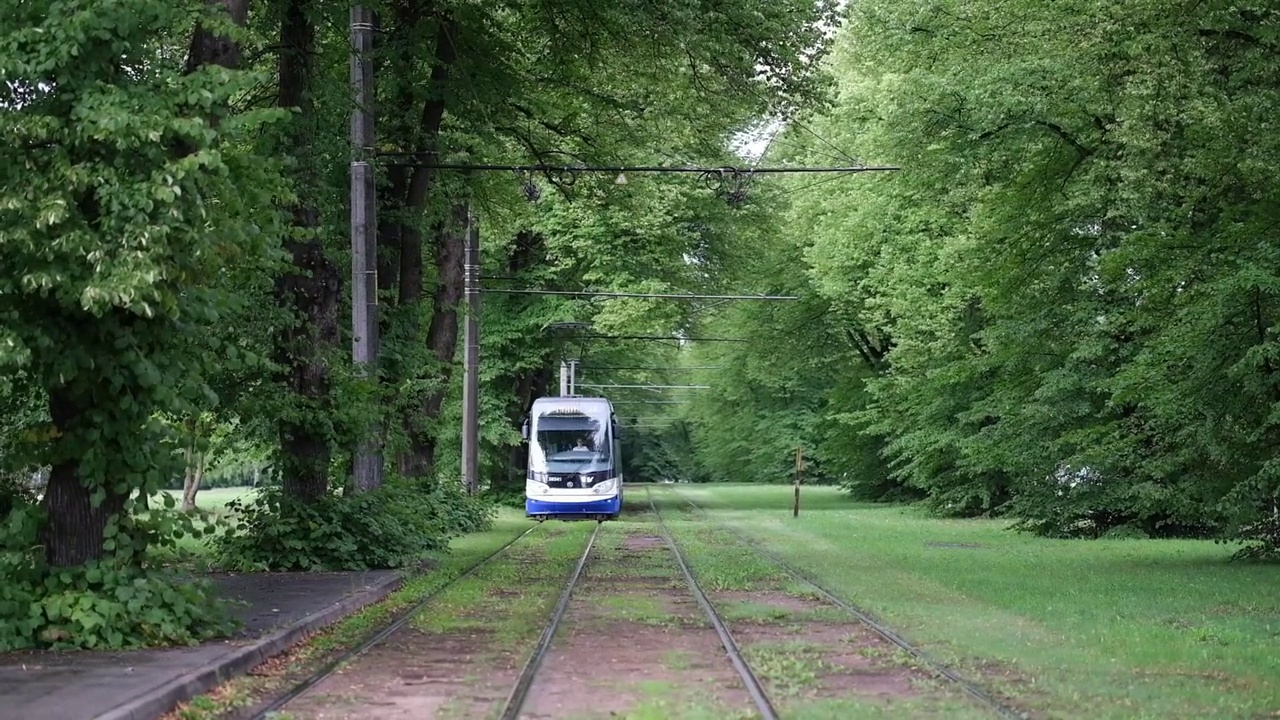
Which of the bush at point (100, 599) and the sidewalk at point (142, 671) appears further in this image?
the bush at point (100, 599)

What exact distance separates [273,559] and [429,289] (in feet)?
46.5

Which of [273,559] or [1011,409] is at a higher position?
[1011,409]

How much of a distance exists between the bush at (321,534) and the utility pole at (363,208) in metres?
0.98

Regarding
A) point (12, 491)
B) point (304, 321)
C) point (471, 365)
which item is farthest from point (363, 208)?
point (471, 365)

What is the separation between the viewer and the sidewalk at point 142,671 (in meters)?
9.14

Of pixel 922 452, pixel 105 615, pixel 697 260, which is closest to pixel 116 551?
pixel 105 615

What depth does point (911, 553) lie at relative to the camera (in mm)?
26500

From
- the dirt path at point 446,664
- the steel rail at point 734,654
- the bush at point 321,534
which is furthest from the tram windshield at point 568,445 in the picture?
the dirt path at point 446,664

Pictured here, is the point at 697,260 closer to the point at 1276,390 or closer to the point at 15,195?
the point at 1276,390

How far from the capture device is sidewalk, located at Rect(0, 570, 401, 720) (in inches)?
360

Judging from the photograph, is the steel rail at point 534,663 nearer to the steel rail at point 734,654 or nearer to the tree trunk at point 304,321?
the steel rail at point 734,654

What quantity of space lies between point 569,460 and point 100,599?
97.1 feet

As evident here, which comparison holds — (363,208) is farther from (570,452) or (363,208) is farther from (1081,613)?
(570,452)

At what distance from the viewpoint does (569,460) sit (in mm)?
41781
